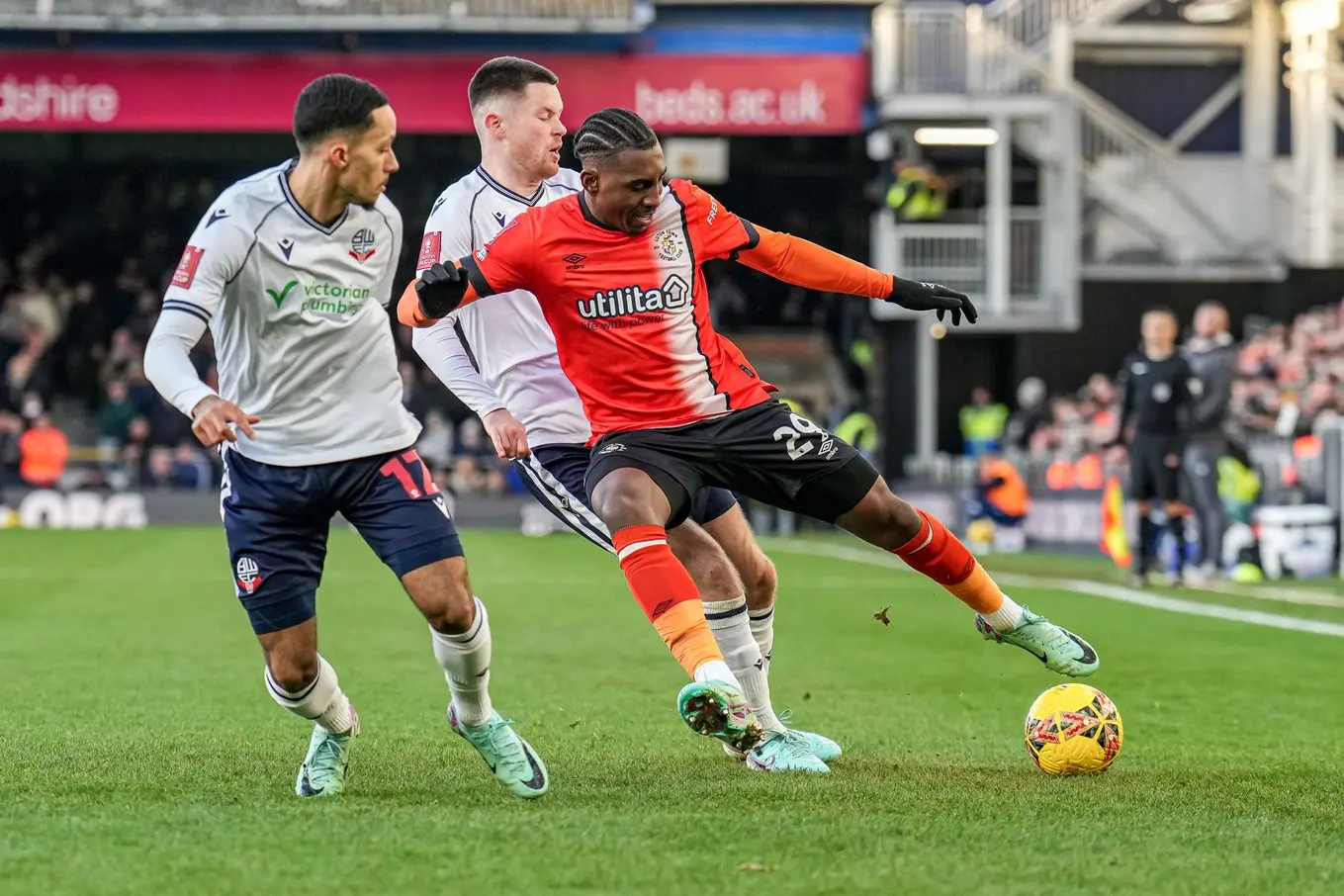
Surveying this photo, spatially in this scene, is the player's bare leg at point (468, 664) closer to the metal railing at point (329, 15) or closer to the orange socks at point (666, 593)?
the orange socks at point (666, 593)

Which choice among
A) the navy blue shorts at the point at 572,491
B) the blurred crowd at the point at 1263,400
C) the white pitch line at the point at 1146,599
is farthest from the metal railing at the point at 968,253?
the navy blue shorts at the point at 572,491

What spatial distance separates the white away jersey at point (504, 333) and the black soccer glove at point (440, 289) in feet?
2.18

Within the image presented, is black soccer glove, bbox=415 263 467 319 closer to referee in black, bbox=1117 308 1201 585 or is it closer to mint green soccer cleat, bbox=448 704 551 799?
mint green soccer cleat, bbox=448 704 551 799

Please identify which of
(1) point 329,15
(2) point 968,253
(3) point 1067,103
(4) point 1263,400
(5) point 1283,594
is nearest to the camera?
(5) point 1283,594

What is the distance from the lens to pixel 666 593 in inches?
220

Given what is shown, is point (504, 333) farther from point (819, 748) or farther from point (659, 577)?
point (819, 748)

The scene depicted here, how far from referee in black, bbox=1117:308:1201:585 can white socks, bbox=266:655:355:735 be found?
34.4ft

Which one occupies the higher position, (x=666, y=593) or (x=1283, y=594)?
(x=666, y=593)

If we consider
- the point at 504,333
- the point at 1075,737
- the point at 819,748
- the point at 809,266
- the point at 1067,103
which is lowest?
the point at 819,748

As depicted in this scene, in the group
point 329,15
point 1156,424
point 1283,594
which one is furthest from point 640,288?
point 329,15

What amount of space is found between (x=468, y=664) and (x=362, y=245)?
1276mm

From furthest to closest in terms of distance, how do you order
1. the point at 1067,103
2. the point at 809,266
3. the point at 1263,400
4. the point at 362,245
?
1. the point at 1067,103
2. the point at 1263,400
3. the point at 809,266
4. the point at 362,245

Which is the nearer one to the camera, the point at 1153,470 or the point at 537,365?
the point at 537,365

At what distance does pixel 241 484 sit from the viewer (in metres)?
5.67
